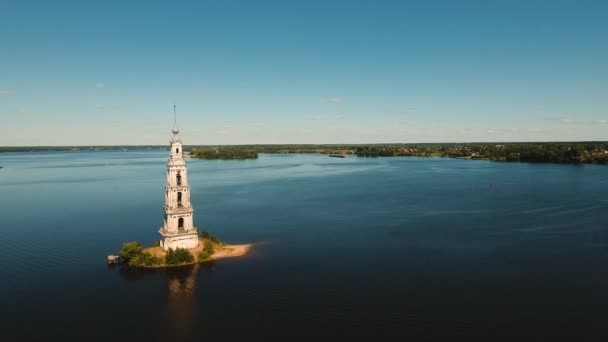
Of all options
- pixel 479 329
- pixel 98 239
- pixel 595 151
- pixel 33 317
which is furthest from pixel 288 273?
pixel 595 151

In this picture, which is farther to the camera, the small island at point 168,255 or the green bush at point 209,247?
the green bush at point 209,247

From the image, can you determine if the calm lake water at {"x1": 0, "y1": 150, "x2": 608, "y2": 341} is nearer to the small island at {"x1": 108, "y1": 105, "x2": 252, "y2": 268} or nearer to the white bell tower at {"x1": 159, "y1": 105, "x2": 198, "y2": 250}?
the small island at {"x1": 108, "y1": 105, "x2": 252, "y2": 268}

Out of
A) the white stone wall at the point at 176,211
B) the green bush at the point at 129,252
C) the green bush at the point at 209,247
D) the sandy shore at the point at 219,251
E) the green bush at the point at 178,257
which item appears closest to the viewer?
the green bush at the point at 178,257

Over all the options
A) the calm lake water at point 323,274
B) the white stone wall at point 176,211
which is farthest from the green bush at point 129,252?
the white stone wall at point 176,211

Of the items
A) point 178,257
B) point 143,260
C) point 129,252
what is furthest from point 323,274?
point 129,252

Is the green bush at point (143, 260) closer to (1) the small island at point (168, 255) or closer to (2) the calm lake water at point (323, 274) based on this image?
(1) the small island at point (168, 255)

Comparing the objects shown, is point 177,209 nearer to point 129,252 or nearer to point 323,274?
point 129,252

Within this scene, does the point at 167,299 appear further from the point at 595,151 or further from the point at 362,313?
the point at 595,151

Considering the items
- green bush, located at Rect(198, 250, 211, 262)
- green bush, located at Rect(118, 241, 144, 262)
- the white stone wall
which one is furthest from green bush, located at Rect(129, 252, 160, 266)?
green bush, located at Rect(198, 250, 211, 262)
